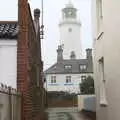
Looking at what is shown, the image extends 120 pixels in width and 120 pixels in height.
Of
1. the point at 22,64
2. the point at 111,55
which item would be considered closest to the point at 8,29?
the point at 22,64

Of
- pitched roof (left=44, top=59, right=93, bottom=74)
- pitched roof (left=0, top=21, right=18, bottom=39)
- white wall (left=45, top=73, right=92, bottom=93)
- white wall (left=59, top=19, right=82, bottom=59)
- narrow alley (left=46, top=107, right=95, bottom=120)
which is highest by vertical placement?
white wall (left=59, top=19, right=82, bottom=59)

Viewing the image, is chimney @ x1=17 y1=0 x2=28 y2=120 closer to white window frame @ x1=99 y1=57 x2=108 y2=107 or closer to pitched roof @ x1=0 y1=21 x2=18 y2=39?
pitched roof @ x1=0 y1=21 x2=18 y2=39

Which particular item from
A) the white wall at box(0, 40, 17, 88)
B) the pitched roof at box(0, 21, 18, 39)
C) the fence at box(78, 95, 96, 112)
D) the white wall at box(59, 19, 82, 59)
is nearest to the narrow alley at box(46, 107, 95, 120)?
the fence at box(78, 95, 96, 112)

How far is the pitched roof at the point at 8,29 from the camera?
13.1 metres

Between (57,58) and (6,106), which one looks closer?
(6,106)

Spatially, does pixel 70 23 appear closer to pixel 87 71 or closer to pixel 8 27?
pixel 87 71

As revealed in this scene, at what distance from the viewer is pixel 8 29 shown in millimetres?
13750

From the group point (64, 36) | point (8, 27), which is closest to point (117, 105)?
point (8, 27)

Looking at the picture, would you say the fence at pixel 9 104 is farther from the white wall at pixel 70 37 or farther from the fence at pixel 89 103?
the white wall at pixel 70 37

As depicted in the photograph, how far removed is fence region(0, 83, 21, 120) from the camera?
9.24 metres

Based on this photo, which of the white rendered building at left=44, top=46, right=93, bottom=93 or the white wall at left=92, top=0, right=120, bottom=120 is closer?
the white wall at left=92, top=0, right=120, bottom=120

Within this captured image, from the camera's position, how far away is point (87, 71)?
92.1 metres

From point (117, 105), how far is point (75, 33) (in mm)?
108472

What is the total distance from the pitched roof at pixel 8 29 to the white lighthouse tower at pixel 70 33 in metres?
94.2
